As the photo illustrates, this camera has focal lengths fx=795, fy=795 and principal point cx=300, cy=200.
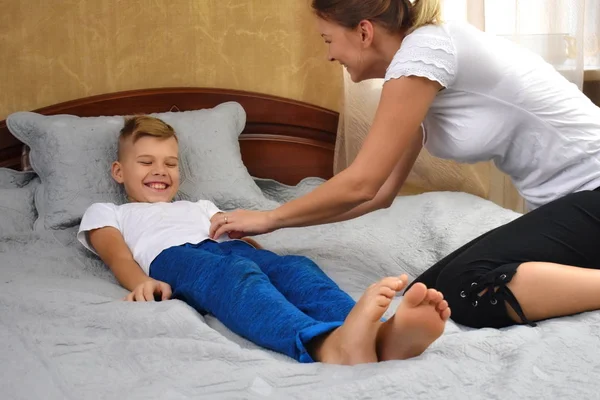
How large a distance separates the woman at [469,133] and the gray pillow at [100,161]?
61cm

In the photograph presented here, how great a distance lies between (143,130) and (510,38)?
1206 millimetres

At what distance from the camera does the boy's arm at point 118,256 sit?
1691 millimetres

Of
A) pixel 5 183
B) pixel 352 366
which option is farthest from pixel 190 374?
pixel 5 183

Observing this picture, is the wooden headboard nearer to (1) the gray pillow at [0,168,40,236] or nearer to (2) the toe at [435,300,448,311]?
(1) the gray pillow at [0,168,40,236]

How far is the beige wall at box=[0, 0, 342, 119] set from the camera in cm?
253

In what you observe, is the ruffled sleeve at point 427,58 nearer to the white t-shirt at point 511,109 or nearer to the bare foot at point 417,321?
the white t-shirt at point 511,109

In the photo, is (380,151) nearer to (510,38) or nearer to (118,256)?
(118,256)

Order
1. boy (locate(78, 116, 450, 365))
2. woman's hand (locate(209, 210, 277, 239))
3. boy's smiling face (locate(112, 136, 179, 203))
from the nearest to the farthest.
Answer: boy (locate(78, 116, 450, 365)) → woman's hand (locate(209, 210, 277, 239)) → boy's smiling face (locate(112, 136, 179, 203))

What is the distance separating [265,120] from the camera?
272cm

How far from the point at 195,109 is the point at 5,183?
2.17 ft

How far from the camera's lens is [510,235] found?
144 cm

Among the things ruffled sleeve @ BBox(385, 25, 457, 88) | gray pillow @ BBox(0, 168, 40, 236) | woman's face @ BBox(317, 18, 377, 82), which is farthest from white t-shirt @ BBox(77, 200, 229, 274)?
ruffled sleeve @ BBox(385, 25, 457, 88)

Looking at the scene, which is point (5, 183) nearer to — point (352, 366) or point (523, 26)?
point (352, 366)

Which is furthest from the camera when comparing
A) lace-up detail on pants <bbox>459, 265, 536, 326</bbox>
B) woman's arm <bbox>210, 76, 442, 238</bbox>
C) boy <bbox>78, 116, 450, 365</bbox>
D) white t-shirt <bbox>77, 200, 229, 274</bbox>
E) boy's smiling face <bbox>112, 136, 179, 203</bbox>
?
boy's smiling face <bbox>112, 136, 179, 203</bbox>
